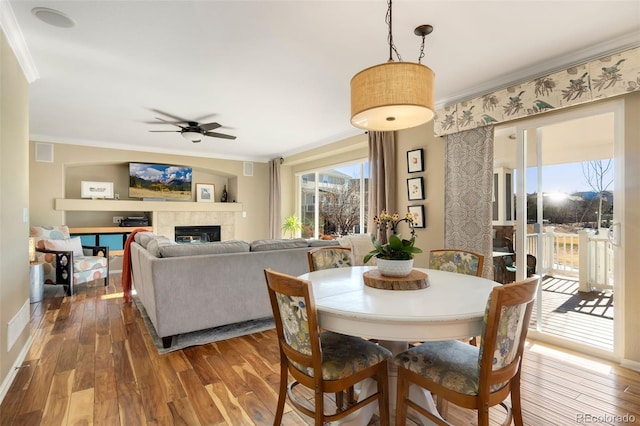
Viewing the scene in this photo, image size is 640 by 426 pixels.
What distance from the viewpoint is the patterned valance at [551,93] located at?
7.98 ft

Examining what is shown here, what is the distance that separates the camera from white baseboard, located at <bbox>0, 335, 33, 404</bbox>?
6.78 feet

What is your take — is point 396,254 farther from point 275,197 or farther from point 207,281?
point 275,197

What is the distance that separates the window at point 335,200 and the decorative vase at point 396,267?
3871 mm

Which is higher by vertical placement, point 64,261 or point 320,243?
point 320,243

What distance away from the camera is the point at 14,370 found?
233 cm

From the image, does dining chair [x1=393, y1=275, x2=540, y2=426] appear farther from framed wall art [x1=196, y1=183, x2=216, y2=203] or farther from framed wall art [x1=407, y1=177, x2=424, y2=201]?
framed wall art [x1=196, y1=183, x2=216, y2=203]

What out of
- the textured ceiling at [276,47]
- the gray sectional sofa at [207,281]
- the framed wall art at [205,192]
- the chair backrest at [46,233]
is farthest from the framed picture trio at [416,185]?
the chair backrest at [46,233]

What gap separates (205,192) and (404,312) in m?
6.91

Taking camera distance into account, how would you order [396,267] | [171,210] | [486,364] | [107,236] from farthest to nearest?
[171,210] → [107,236] → [396,267] → [486,364]

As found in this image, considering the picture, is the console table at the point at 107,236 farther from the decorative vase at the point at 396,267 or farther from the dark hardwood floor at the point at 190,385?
the decorative vase at the point at 396,267

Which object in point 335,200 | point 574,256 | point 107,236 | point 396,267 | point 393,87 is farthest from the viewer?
point 335,200

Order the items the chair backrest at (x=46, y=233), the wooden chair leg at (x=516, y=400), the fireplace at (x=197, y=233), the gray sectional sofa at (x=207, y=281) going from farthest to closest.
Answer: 1. the fireplace at (x=197, y=233)
2. the chair backrest at (x=46, y=233)
3. the gray sectional sofa at (x=207, y=281)
4. the wooden chair leg at (x=516, y=400)

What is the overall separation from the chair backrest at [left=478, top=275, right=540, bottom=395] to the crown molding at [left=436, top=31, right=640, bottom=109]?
2370 millimetres

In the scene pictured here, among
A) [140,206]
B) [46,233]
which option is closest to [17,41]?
A: [46,233]
